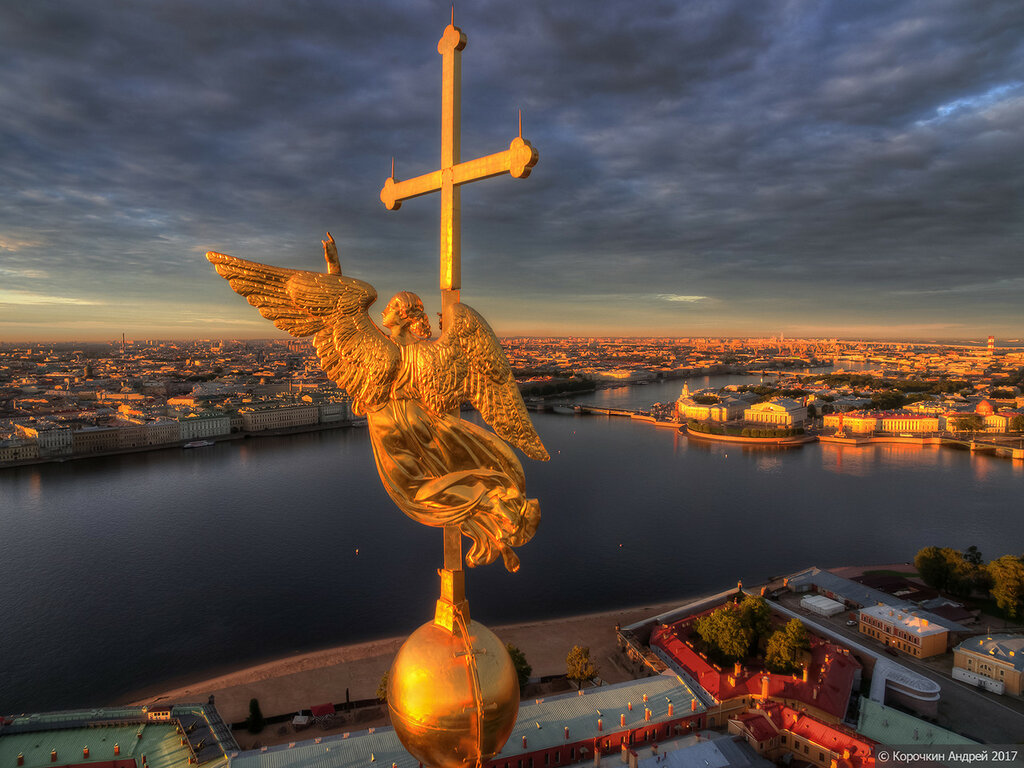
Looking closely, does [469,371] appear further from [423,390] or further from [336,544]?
[336,544]

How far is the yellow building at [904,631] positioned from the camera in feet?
41.2

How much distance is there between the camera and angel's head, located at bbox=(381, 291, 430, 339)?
2688 mm

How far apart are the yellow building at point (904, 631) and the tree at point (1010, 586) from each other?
248 centimetres

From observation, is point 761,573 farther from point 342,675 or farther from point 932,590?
point 342,675

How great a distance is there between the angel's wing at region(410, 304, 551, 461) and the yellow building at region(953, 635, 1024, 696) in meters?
13.2

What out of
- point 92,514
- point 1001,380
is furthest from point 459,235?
point 1001,380

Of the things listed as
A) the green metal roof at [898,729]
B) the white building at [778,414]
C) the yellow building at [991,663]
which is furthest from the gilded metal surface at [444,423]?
the white building at [778,414]

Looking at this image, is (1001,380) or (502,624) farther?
(1001,380)

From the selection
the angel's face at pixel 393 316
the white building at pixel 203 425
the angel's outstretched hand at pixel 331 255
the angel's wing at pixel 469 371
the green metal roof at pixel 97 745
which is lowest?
the green metal roof at pixel 97 745

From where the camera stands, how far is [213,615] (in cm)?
1470

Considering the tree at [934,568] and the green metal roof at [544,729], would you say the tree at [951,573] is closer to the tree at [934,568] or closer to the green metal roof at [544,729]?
the tree at [934,568]

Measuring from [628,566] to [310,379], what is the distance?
54548 millimetres

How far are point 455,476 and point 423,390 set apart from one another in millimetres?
416

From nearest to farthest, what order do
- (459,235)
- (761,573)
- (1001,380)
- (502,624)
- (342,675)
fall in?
(459,235) < (342,675) < (502,624) < (761,573) < (1001,380)
